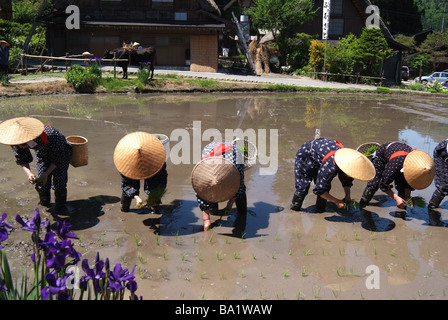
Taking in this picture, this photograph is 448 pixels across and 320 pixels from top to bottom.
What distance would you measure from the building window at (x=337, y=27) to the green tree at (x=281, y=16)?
287 centimetres

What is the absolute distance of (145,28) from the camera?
25.1 meters

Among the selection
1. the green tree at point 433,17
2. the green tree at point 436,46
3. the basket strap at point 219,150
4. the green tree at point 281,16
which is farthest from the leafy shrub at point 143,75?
the green tree at point 433,17

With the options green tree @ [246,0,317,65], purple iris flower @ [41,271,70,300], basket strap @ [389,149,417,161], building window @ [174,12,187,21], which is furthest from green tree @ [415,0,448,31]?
purple iris flower @ [41,271,70,300]

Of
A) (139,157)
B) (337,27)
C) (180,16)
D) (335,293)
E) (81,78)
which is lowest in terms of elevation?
(335,293)

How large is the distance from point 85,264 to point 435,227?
480 cm

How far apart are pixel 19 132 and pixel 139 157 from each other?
1.43 meters

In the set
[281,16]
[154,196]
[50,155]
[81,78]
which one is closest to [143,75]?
[81,78]

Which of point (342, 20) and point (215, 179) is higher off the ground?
point (342, 20)

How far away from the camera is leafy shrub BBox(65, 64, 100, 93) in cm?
1662

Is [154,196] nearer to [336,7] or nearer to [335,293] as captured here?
[335,293]

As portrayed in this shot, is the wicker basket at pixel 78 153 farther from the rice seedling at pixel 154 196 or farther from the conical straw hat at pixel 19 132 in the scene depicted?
the rice seedling at pixel 154 196

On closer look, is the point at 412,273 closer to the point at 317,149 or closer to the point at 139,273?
the point at 317,149

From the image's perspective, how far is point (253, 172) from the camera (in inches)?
310

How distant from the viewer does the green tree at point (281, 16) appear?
2936 centimetres
